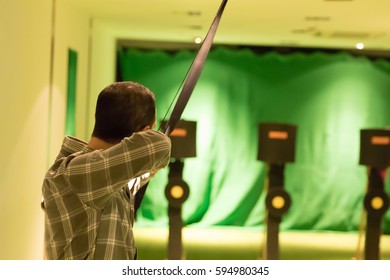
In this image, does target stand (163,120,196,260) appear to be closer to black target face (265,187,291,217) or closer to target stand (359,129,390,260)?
black target face (265,187,291,217)

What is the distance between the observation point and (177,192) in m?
3.22

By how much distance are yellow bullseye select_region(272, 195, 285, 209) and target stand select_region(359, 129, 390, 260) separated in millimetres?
520

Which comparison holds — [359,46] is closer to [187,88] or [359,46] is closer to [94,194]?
[187,88]

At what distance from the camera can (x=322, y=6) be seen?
311cm

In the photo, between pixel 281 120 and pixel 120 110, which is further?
pixel 281 120

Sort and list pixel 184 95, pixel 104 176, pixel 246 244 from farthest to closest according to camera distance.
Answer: pixel 246 244, pixel 184 95, pixel 104 176

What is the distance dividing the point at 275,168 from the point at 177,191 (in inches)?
24.4

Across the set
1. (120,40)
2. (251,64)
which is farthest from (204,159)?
(120,40)

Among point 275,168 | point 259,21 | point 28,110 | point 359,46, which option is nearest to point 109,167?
point 28,110

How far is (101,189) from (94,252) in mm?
125

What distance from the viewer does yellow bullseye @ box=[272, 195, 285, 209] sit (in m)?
3.21

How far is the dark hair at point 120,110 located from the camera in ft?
3.01

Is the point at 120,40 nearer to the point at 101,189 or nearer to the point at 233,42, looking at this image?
the point at 233,42

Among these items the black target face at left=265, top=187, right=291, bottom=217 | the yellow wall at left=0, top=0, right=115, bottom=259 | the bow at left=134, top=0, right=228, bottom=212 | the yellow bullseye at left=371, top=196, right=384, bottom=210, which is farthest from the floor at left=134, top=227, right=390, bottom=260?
the bow at left=134, top=0, right=228, bottom=212
